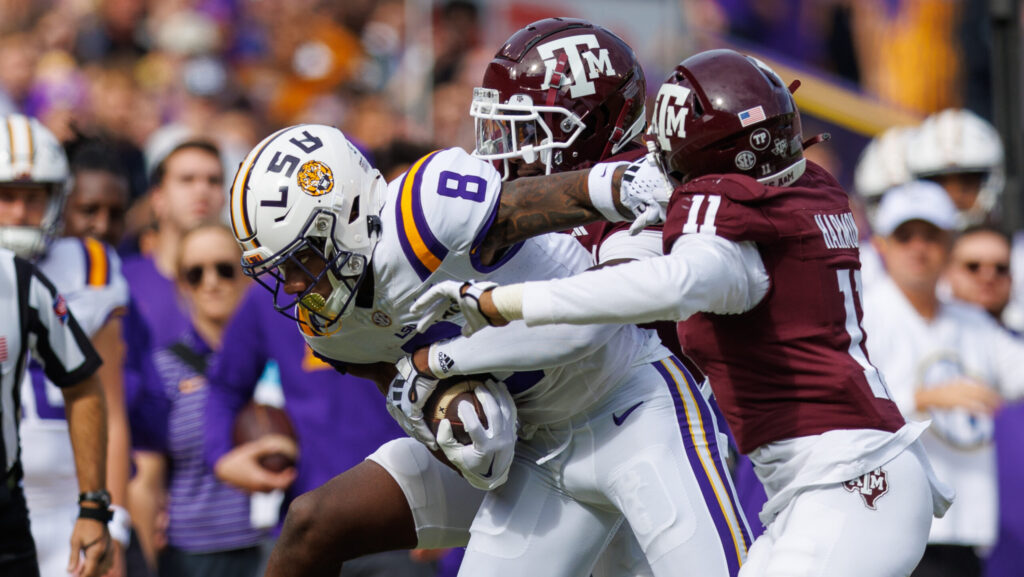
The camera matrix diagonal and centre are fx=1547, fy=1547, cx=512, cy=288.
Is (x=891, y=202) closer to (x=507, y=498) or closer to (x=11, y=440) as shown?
(x=507, y=498)

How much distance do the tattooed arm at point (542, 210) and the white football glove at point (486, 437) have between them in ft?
1.13

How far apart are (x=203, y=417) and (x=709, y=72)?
3.34 metres

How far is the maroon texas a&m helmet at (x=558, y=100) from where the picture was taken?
14.3ft

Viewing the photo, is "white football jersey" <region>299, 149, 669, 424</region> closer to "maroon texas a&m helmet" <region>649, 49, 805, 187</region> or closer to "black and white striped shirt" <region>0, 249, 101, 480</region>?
"maroon texas a&m helmet" <region>649, 49, 805, 187</region>

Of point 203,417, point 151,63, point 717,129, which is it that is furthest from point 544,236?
point 151,63

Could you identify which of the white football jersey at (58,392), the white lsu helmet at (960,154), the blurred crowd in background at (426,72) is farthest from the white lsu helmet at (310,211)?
the white lsu helmet at (960,154)

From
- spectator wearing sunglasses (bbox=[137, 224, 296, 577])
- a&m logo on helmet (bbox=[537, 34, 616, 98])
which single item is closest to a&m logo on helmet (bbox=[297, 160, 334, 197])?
a&m logo on helmet (bbox=[537, 34, 616, 98])

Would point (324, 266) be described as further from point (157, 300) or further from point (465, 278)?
point (157, 300)

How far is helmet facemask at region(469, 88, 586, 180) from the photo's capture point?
4328mm

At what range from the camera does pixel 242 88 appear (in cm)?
1116

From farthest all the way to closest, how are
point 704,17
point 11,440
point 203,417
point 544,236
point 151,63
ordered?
point 151,63 < point 704,17 < point 203,417 < point 11,440 < point 544,236

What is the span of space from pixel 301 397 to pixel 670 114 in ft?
8.32

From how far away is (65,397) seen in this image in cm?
462

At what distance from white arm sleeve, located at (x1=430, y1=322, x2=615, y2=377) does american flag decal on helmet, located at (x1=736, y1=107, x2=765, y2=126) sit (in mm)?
594
